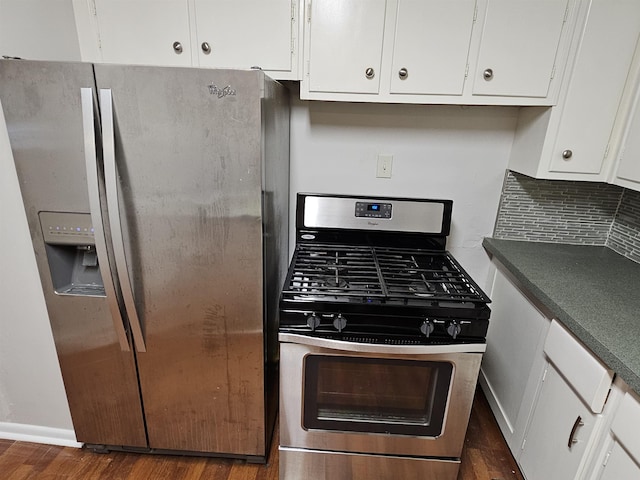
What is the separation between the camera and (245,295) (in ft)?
4.41

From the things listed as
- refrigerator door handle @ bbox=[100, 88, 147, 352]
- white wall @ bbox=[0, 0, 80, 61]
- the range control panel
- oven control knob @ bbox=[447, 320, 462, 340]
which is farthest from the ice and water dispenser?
oven control knob @ bbox=[447, 320, 462, 340]

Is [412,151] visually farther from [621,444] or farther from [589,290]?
[621,444]

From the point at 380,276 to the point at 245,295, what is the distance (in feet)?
1.75

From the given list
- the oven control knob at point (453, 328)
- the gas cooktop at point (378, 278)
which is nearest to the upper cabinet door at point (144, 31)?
the gas cooktop at point (378, 278)

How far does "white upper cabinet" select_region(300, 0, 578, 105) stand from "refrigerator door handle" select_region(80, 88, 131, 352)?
2.65ft

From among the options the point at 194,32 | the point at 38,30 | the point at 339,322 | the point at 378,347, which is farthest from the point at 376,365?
the point at 38,30

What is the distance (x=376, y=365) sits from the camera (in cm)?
133

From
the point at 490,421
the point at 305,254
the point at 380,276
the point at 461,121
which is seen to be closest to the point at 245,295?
the point at 305,254

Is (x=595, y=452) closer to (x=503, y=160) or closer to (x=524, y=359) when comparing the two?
(x=524, y=359)

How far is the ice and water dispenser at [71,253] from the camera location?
4.20 feet

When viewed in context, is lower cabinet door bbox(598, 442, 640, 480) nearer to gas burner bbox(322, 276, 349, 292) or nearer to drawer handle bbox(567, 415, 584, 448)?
drawer handle bbox(567, 415, 584, 448)

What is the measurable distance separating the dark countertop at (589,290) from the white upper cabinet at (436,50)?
0.70 m

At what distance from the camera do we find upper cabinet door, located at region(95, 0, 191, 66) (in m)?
1.44

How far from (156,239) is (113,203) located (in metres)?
0.18
